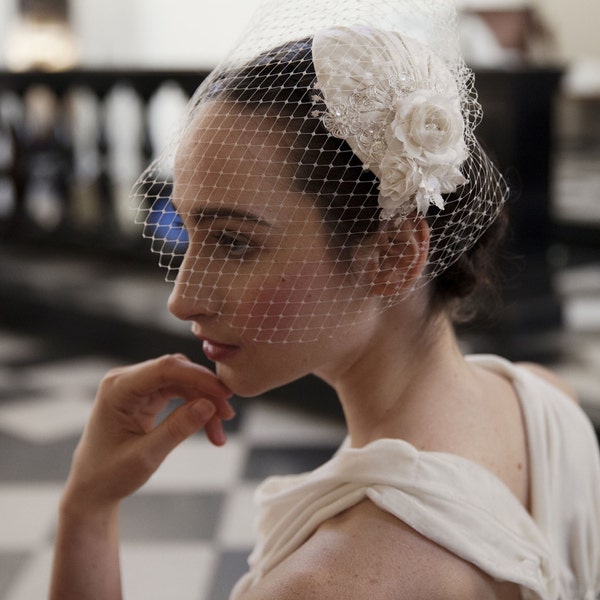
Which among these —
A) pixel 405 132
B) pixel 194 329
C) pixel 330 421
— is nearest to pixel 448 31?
pixel 405 132

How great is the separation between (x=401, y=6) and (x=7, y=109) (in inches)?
204

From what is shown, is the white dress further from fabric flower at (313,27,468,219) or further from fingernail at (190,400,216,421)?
fabric flower at (313,27,468,219)

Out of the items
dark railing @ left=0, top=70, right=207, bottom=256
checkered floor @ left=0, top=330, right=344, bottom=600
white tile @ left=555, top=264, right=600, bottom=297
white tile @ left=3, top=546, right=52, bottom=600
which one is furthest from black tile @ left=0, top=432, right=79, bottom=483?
white tile @ left=555, top=264, right=600, bottom=297

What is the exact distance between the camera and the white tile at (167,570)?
225cm

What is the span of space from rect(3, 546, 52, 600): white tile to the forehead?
1.40m

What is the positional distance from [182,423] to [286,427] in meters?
2.09

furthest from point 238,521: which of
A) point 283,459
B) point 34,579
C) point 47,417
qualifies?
point 47,417

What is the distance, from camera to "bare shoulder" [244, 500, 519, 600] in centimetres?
96

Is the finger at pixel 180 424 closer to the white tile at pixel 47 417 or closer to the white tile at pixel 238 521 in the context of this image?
the white tile at pixel 238 521

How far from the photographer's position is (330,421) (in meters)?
3.36

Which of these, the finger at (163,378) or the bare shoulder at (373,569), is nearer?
the bare shoulder at (373,569)

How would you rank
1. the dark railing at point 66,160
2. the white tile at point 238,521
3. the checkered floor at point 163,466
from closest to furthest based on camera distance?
the checkered floor at point 163,466 < the white tile at point 238,521 < the dark railing at point 66,160

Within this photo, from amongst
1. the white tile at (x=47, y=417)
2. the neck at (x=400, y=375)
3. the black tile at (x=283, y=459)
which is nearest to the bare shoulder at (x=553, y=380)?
the neck at (x=400, y=375)

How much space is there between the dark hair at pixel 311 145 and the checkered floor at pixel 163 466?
1.38 metres
